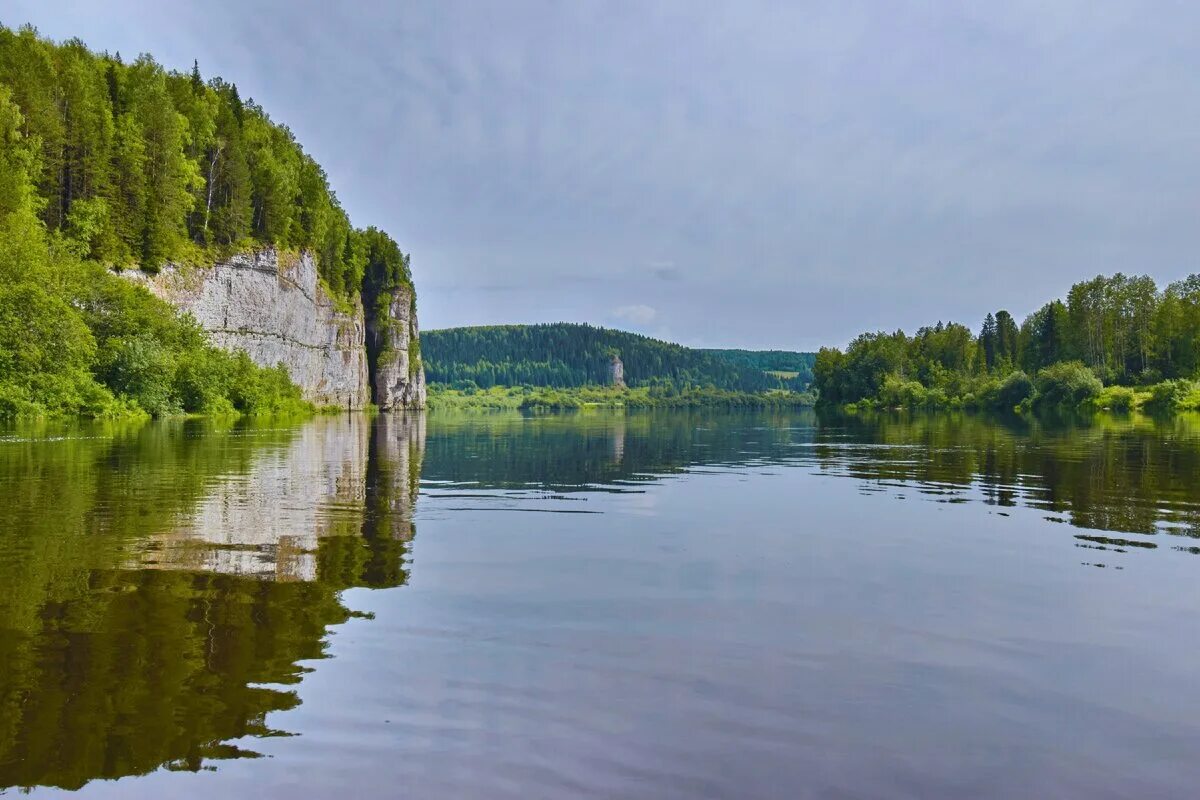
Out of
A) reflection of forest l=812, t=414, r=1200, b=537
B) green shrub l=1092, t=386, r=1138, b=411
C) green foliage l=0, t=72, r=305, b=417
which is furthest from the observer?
green shrub l=1092, t=386, r=1138, b=411

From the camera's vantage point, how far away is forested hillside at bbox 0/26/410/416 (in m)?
55.1

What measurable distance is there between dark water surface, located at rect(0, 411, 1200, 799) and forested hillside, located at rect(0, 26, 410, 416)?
138ft

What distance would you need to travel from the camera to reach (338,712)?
22.0ft

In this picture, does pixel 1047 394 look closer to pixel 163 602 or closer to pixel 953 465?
pixel 953 465

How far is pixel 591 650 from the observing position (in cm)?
844

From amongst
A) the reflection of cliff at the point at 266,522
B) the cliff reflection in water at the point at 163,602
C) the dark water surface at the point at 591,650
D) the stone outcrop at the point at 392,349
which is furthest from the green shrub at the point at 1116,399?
the cliff reflection in water at the point at 163,602

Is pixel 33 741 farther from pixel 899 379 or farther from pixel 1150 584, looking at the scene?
pixel 899 379

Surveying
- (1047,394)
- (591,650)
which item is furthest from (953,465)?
(1047,394)

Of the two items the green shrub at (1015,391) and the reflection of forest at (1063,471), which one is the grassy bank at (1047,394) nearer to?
the green shrub at (1015,391)

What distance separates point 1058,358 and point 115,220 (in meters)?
139

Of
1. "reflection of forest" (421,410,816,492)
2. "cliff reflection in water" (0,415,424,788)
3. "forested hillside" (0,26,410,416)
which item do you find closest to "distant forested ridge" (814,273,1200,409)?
"reflection of forest" (421,410,816,492)

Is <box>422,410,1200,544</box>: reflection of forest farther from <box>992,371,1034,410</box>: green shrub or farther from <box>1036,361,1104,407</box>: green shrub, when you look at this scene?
<box>992,371,1034,410</box>: green shrub

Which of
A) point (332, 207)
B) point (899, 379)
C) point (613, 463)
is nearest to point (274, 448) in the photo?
point (613, 463)

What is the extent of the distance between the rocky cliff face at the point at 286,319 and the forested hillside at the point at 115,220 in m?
2.64
